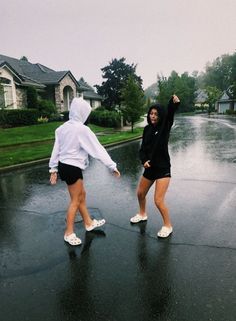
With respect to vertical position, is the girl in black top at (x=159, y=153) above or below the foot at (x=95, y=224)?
above

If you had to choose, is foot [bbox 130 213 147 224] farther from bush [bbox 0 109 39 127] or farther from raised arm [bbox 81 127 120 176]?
bush [bbox 0 109 39 127]

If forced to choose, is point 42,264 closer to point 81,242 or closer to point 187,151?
point 81,242

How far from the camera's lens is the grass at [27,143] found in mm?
11680

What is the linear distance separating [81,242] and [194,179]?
4.59 m

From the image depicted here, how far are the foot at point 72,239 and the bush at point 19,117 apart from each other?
20.2 m

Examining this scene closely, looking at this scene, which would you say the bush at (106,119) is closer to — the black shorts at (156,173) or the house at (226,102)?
the black shorts at (156,173)

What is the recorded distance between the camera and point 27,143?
54.3 ft

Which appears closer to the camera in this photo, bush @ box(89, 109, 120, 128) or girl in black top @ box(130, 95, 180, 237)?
girl in black top @ box(130, 95, 180, 237)

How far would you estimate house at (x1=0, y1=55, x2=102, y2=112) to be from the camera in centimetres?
2641

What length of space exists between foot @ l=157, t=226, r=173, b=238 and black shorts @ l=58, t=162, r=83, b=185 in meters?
1.49

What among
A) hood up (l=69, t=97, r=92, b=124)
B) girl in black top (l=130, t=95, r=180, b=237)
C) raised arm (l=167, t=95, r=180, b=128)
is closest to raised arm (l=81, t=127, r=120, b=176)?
hood up (l=69, t=97, r=92, b=124)

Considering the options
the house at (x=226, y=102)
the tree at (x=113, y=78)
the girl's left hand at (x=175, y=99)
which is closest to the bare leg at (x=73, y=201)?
the girl's left hand at (x=175, y=99)

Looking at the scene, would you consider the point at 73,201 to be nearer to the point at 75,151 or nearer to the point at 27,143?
the point at 75,151

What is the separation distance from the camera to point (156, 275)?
346 cm
